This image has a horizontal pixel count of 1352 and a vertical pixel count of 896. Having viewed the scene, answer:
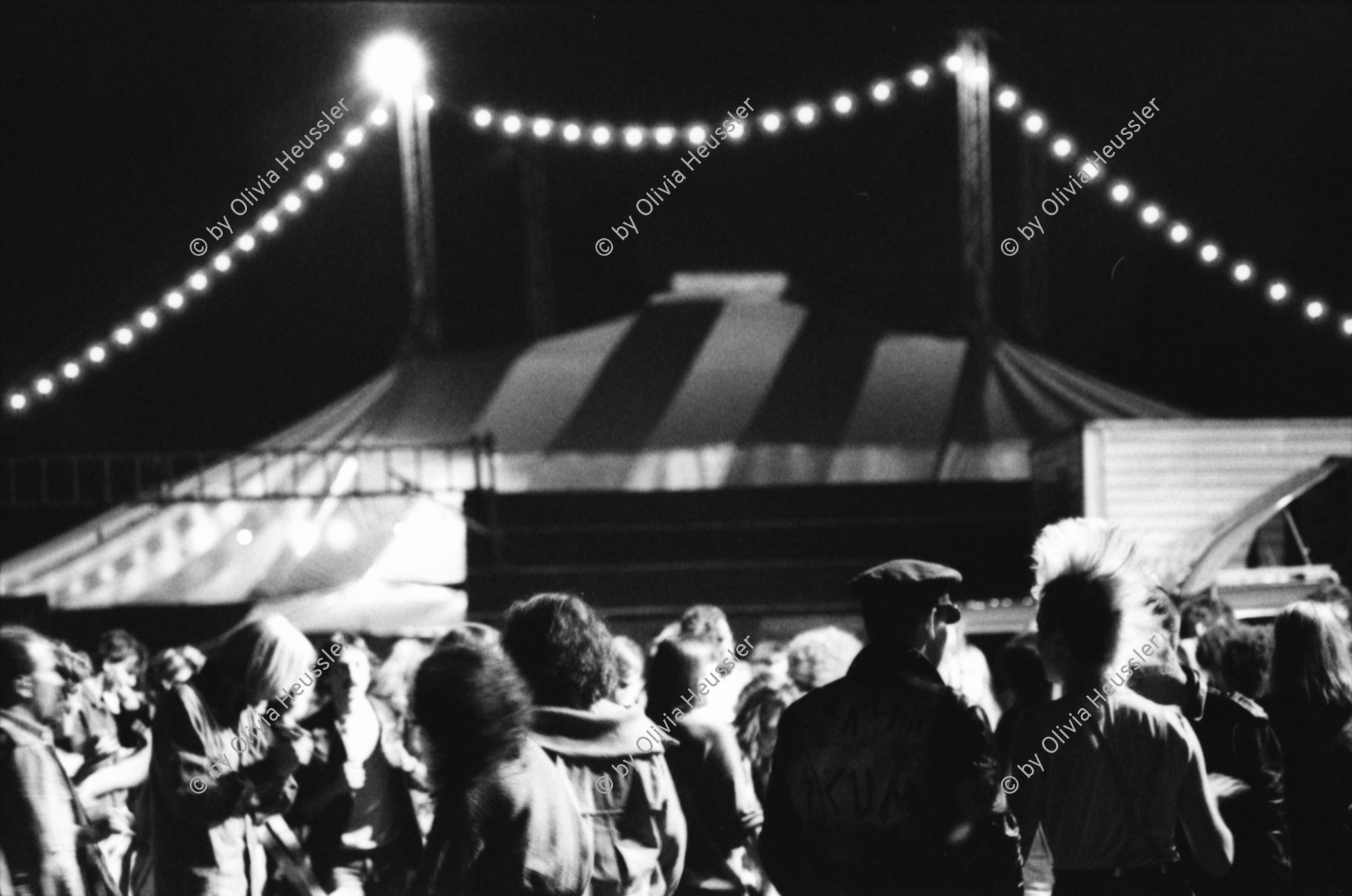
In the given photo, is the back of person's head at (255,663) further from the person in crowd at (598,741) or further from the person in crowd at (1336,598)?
the person in crowd at (1336,598)

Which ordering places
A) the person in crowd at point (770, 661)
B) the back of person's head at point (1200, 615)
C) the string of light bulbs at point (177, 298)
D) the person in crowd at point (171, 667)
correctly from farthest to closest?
the string of light bulbs at point (177, 298)
the person in crowd at point (171, 667)
the person in crowd at point (770, 661)
the back of person's head at point (1200, 615)

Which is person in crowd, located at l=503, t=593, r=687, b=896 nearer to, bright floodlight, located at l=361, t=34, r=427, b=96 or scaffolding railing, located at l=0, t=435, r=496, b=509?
scaffolding railing, located at l=0, t=435, r=496, b=509

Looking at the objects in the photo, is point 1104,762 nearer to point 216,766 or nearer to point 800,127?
point 216,766

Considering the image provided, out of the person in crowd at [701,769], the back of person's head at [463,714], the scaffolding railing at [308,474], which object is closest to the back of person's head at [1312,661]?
the person in crowd at [701,769]

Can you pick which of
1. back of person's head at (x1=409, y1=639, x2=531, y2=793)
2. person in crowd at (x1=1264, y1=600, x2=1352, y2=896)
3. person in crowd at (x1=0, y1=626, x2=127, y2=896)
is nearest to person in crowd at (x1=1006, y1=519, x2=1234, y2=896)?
person in crowd at (x1=1264, y1=600, x2=1352, y2=896)

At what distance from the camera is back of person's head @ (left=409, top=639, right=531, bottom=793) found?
89.9 inches

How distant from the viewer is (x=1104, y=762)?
2.50 m

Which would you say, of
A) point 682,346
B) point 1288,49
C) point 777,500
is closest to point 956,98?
point 1288,49

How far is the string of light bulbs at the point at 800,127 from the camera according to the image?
9.48 metres

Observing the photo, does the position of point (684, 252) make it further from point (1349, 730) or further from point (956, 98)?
point (1349, 730)

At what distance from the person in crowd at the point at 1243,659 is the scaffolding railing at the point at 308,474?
5.77m

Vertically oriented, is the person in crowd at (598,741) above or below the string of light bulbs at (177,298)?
below

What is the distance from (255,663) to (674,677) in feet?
3.71

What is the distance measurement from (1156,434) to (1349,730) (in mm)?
4711
